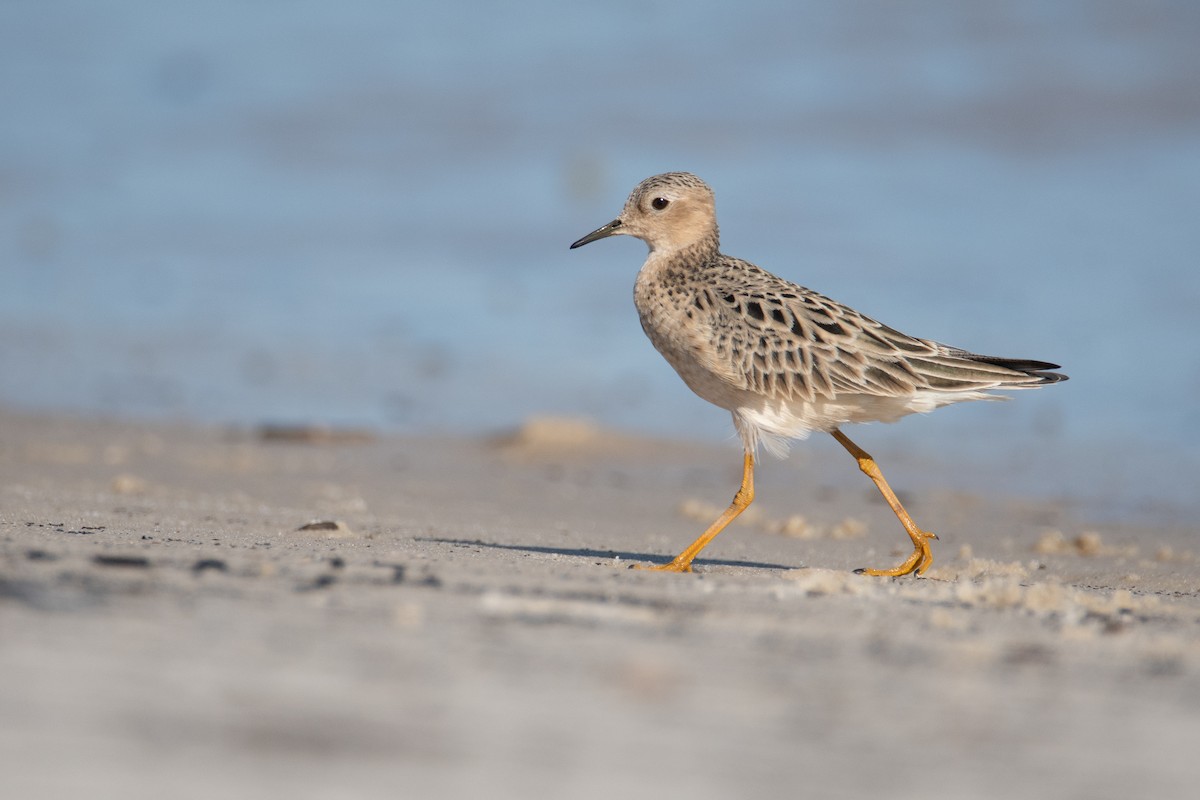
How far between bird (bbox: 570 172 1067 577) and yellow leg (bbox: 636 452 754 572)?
1cm

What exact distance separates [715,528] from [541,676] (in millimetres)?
3467

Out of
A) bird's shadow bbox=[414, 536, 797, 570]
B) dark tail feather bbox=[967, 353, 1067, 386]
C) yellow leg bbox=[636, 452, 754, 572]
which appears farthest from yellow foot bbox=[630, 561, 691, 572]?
dark tail feather bbox=[967, 353, 1067, 386]

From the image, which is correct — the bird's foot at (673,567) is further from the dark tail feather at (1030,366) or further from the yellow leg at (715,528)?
the dark tail feather at (1030,366)

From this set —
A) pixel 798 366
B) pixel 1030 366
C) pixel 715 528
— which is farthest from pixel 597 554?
pixel 1030 366

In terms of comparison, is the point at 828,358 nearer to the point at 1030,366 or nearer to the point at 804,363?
the point at 804,363

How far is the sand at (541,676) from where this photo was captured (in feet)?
7.92

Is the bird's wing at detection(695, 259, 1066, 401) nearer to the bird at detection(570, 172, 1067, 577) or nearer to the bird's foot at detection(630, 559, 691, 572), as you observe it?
the bird at detection(570, 172, 1067, 577)

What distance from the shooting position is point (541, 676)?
303 centimetres

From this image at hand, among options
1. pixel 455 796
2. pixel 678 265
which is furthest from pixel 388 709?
pixel 678 265

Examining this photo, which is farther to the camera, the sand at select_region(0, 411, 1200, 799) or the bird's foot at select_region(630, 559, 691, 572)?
the bird's foot at select_region(630, 559, 691, 572)

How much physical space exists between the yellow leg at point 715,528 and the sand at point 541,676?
5.5 inches

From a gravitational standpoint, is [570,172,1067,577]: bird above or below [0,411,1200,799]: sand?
above

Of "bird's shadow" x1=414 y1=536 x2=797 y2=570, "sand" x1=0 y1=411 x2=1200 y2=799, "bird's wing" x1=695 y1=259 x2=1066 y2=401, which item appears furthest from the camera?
"bird's shadow" x1=414 y1=536 x2=797 y2=570

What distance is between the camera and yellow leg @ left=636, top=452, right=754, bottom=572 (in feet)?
19.7
